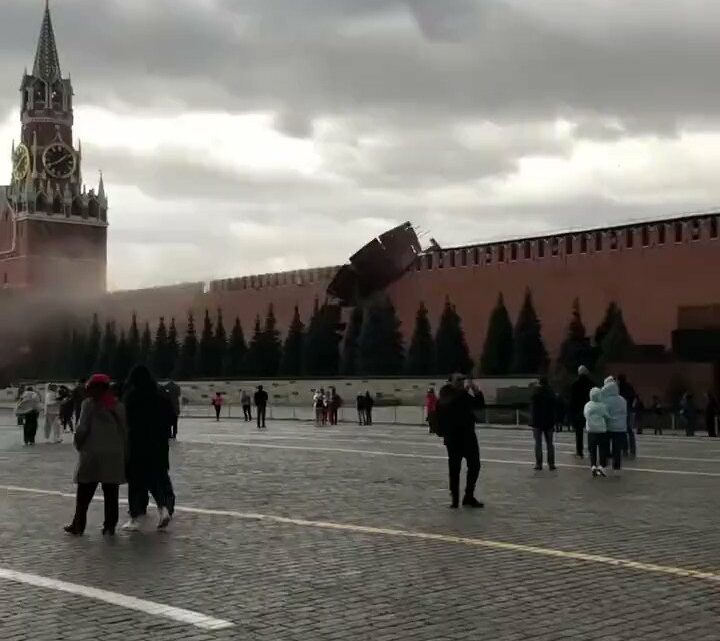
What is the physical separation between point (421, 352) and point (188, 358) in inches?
569

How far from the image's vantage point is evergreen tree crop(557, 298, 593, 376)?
3106 centimetres

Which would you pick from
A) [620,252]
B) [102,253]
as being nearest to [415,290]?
[620,252]

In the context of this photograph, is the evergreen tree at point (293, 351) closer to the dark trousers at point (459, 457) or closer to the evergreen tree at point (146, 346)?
the evergreen tree at point (146, 346)

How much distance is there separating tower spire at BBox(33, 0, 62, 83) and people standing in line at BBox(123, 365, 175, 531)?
77620mm

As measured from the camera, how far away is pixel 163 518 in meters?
7.68

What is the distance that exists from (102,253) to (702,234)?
5431 cm

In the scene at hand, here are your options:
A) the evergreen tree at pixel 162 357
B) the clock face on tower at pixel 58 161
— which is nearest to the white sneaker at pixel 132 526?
the evergreen tree at pixel 162 357

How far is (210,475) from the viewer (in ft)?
38.8

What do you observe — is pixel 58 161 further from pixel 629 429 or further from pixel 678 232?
pixel 629 429

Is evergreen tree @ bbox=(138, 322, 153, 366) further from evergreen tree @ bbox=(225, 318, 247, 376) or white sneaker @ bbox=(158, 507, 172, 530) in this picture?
white sneaker @ bbox=(158, 507, 172, 530)

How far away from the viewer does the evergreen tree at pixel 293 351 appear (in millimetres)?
44812

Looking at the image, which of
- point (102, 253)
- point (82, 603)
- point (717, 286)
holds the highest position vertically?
point (102, 253)

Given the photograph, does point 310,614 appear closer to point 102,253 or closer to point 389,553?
point 389,553

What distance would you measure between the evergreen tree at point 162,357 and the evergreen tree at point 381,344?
530 inches
